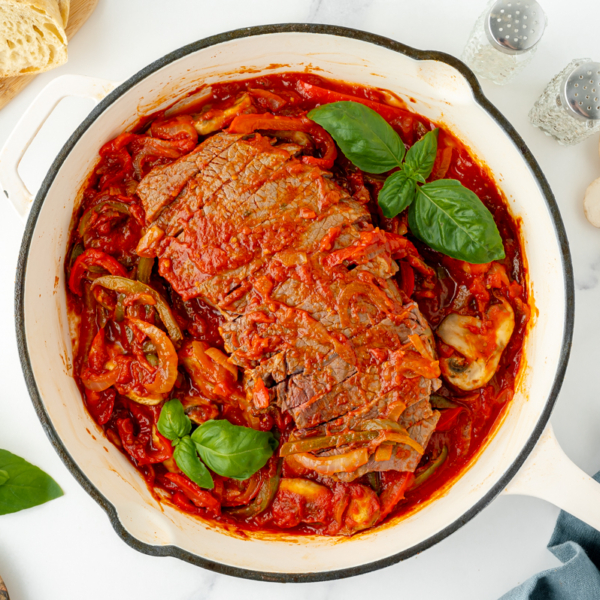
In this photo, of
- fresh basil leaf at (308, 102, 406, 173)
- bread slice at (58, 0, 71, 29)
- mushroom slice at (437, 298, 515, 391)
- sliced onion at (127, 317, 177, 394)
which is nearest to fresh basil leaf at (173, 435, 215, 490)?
sliced onion at (127, 317, 177, 394)

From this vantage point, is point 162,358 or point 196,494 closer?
point 162,358

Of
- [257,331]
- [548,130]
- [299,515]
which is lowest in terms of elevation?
[299,515]

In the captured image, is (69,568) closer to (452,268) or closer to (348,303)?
(348,303)

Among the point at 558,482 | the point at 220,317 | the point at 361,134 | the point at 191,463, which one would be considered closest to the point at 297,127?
the point at 361,134

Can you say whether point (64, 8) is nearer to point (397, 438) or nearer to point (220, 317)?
point (220, 317)

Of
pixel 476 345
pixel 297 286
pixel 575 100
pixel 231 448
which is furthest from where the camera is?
pixel 476 345

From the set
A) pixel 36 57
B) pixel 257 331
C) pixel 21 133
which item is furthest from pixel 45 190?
pixel 257 331

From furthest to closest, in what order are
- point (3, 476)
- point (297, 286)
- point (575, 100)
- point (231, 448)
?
point (3, 476) → point (575, 100) → point (231, 448) → point (297, 286)

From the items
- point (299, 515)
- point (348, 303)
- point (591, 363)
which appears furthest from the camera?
point (591, 363)
